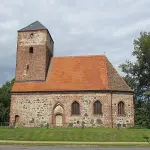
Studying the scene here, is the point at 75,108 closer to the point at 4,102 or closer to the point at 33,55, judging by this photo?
the point at 33,55

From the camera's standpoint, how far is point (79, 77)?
1555 inches

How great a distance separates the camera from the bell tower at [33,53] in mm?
40906

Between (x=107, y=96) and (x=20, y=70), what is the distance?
13192 millimetres

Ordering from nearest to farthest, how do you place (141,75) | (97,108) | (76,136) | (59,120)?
(76,136) → (97,108) → (59,120) → (141,75)

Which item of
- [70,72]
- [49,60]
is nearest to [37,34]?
[49,60]

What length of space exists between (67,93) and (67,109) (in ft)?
6.84

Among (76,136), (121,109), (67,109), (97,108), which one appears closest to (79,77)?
(67,109)

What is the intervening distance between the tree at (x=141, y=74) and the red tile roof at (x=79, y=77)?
9.11 metres

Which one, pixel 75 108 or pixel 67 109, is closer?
pixel 75 108

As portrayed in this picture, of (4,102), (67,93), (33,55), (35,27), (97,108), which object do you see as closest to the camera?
(97,108)

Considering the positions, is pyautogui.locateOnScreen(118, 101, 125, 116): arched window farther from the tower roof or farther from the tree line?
the tower roof

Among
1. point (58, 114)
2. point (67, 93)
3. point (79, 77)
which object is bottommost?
point (58, 114)

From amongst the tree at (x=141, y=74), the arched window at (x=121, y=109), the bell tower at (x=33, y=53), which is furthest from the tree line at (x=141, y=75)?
the bell tower at (x=33, y=53)

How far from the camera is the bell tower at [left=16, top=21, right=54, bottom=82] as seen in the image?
40.9 m
